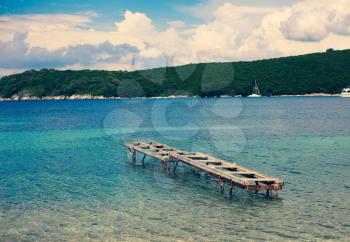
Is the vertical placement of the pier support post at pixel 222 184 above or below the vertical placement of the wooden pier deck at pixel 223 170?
below

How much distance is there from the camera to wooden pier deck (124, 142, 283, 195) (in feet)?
81.8

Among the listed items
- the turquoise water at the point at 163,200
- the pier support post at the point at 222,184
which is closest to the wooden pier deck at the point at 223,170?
the pier support post at the point at 222,184

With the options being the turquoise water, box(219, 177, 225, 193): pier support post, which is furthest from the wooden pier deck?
the turquoise water

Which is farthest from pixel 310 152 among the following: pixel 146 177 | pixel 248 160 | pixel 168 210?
pixel 168 210

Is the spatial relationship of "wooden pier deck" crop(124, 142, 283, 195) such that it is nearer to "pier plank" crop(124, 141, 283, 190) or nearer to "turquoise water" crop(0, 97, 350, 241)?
"pier plank" crop(124, 141, 283, 190)

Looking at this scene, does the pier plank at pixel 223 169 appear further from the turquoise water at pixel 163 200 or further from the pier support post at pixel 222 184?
the turquoise water at pixel 163 200

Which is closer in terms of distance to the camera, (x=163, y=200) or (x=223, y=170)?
(x=163, y=200)

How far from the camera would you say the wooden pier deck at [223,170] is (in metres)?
24.9

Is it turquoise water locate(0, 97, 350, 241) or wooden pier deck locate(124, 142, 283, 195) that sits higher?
wooden pier deck locate(124, 142, 283, 195)

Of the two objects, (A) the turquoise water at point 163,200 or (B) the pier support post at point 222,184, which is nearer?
(A) the turquoise water at point 163,200

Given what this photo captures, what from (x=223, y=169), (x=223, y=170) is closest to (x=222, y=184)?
(x=223, y=170)

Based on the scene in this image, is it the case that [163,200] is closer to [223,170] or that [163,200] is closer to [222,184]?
[222,184]

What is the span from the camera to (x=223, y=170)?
31188mm

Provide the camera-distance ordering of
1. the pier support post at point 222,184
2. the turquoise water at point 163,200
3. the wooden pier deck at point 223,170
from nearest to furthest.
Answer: the turquoise water at point 163,200
the wooden pier deck at point 223,170
the pier support post at point 222,184
